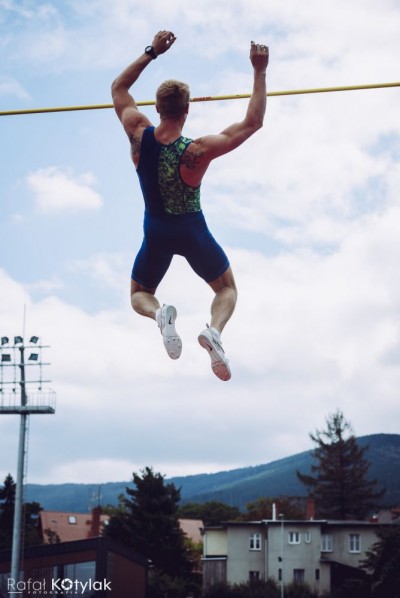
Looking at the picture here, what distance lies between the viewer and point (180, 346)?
6203mm

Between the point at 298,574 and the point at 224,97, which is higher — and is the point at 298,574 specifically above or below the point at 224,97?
below

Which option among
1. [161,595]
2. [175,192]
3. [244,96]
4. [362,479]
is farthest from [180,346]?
[362,479]

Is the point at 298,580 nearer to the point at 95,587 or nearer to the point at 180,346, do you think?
the point at 95,587

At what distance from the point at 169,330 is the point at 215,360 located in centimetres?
36

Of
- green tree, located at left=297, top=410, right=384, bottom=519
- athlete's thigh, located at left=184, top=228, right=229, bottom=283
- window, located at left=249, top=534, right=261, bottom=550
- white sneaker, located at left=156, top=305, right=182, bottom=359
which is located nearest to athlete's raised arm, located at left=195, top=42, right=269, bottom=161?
athlete's thigh, located at left=184, top=228, right=229, bottom=283

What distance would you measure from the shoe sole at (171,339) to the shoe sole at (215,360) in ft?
0.49

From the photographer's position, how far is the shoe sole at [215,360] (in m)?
6.15

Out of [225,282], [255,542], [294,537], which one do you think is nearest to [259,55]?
[225,282]

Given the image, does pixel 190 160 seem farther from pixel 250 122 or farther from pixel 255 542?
pixel 255 542

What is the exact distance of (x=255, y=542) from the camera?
5250 cm

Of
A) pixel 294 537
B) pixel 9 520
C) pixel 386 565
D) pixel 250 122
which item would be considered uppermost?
pixel 250 122

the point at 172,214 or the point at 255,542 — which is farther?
the point at 255,542

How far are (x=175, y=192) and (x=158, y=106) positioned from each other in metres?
0.58

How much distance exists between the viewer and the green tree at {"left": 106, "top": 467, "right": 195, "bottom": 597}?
48.9m
